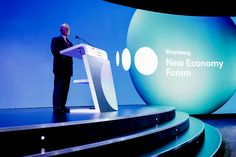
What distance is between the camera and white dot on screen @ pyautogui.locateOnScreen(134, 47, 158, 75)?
219 inches

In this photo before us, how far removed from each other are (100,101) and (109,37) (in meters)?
2.82

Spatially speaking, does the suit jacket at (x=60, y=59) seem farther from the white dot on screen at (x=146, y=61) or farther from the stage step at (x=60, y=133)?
the white dot on screen at (x=146, y=61)

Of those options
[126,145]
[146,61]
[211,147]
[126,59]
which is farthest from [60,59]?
[146,61]

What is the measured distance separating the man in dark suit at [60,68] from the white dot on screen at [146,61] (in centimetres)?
234

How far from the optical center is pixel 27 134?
5.32 feet

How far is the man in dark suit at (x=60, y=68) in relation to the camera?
10.7ft

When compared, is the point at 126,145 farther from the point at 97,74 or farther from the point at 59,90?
the point at 59,90

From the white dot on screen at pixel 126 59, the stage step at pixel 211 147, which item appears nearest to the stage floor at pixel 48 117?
the stage step at pixel 211 147

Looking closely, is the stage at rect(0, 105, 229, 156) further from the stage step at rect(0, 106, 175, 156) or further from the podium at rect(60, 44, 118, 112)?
the podium at rect(60, 44, 118, 112)

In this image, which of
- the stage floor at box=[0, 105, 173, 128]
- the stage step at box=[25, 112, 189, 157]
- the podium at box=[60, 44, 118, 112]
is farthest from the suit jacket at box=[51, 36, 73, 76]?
the stage step at box=[25, 112, 189, 157]

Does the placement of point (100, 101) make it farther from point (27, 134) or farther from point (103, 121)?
point (27, 134)

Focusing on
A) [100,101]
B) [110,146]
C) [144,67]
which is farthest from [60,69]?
[144,67]

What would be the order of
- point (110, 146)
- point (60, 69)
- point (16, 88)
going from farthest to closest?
point (16, 88), point (60, 69), point (110, 146)

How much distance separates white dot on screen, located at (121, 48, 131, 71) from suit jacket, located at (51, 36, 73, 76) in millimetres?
2230
